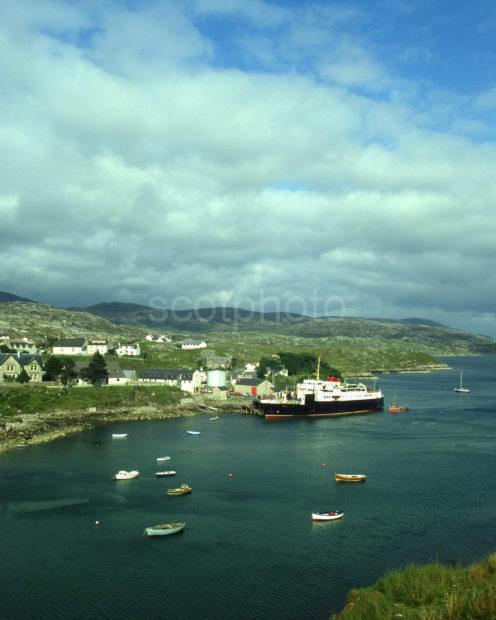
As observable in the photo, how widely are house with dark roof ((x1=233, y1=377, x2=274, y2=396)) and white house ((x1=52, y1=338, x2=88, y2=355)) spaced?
34997 millimetres

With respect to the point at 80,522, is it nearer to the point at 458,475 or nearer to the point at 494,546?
the point at 494,546

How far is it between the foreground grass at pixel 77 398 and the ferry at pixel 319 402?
17.4 meters

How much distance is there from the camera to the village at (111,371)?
8988 cm

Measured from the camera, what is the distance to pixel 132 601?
1067 inches

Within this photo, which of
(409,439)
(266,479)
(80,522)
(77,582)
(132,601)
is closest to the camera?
(132,601)

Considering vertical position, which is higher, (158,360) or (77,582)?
(158,360)

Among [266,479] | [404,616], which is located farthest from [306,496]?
[404,616]

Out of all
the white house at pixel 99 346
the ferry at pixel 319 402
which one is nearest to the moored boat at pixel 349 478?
the ferry at pixel 319 402

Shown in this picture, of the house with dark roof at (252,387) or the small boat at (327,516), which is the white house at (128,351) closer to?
the house with dark roof at (252,387)

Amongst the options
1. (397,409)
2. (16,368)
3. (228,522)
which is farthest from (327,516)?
(16,368)

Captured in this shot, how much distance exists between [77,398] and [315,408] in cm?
4134

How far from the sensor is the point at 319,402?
96.0 meters

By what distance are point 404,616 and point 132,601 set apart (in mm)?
15437

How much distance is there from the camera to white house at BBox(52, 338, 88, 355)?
116062 mm
